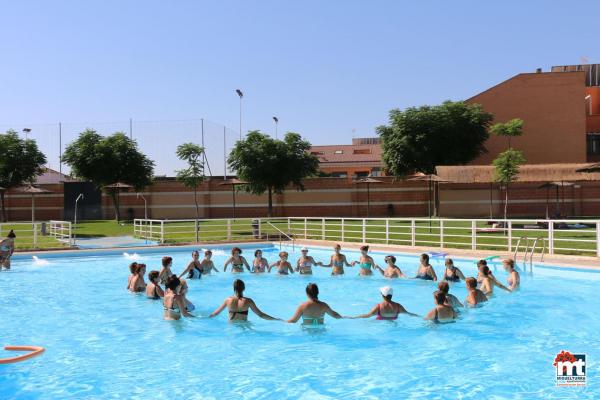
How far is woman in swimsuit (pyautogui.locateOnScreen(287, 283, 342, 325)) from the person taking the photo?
925 centimetres

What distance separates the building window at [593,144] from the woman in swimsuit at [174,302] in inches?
1764

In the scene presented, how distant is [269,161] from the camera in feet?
118

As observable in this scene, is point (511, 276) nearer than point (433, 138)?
Yes

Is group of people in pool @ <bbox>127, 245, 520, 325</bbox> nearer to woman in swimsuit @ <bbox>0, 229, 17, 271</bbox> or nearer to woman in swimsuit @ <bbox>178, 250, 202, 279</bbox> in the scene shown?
woman in swimsuit @ <bbox>178, 250, 202, 279</bbox>

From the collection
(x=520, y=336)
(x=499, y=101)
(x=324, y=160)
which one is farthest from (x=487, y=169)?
(x=324, y=160)

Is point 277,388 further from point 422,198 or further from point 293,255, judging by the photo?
point 422,198

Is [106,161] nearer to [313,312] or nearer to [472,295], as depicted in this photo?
[313,312]

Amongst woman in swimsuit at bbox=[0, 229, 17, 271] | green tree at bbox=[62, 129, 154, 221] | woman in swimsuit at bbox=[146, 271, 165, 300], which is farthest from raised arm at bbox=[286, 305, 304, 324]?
green tree at bbox=[62, 129, 154, 221]

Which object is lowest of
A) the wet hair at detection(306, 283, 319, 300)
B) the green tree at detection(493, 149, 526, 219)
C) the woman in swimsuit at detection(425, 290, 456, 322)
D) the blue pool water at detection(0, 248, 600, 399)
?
the blue pool water at detection(0, 248, 600, 399)

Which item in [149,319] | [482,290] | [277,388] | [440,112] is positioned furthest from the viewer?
[440,112]

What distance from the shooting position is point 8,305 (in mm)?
12359

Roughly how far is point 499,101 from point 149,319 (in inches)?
1550

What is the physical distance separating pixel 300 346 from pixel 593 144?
45.5 meters

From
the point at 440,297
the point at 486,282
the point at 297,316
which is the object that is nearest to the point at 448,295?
the point at 440,297
